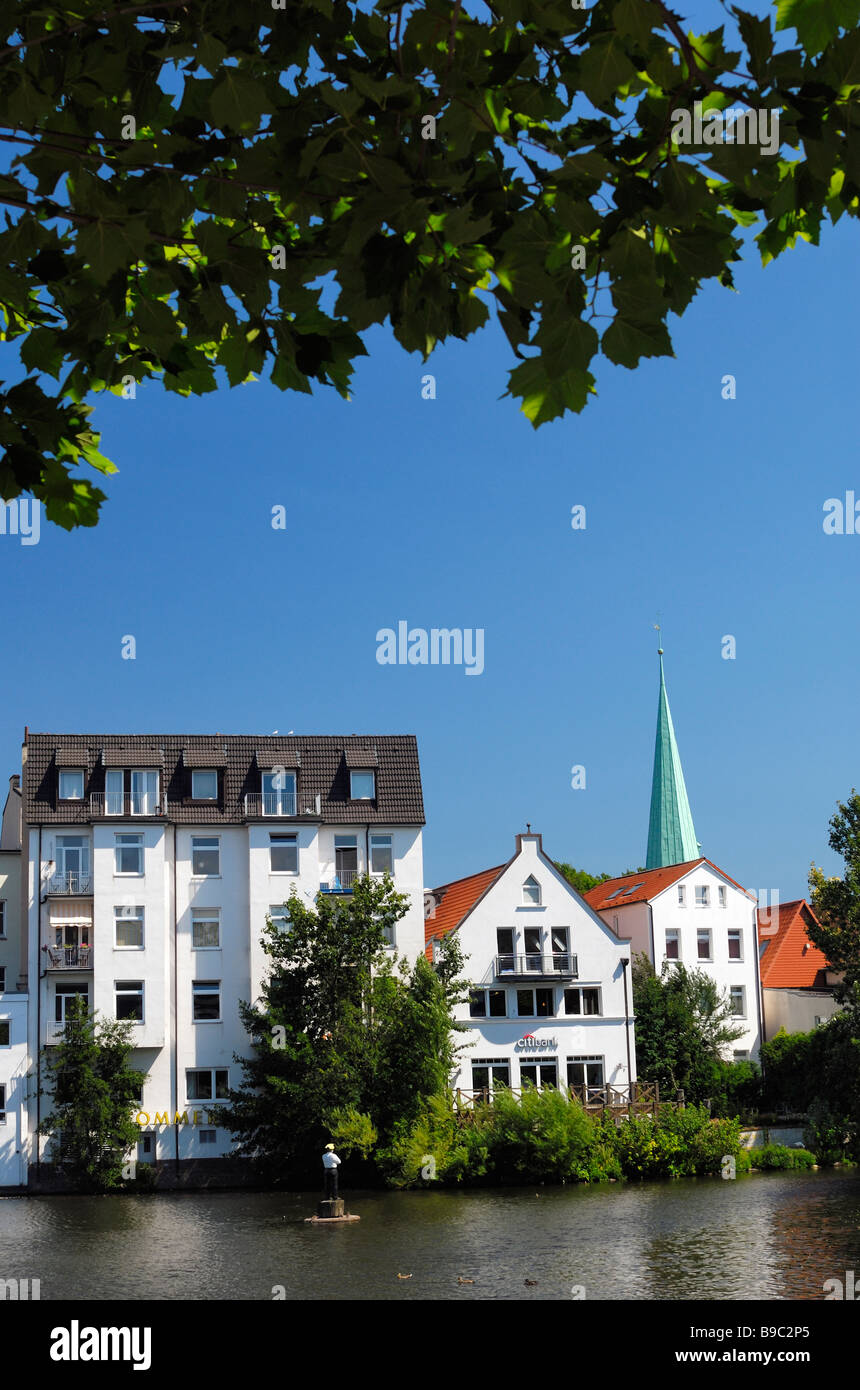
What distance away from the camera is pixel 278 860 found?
150ft

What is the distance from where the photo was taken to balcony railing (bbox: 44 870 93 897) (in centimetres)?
4359

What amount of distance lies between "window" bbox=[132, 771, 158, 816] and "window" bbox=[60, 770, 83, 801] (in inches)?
65.2

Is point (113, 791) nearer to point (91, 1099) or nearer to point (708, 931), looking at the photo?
point (91, 1099)

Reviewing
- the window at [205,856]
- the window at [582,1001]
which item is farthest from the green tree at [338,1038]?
the window at [582,1001]

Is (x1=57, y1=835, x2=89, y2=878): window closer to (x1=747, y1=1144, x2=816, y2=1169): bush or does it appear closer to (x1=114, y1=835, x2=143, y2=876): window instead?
(x1=114, y1=835, x2=143, y2=876): window

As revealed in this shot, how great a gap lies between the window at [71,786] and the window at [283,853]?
6133mm

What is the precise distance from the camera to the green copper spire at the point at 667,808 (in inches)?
3487

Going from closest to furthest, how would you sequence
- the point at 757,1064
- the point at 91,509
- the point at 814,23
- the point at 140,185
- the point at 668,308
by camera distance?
the point at 814,23
the point at 668,308
the point at 140,185
the point at 91,509
the point at 757,1064

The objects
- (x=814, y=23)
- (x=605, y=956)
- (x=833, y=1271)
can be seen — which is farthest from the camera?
(x=605, y=956)

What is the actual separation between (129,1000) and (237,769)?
8.05 m

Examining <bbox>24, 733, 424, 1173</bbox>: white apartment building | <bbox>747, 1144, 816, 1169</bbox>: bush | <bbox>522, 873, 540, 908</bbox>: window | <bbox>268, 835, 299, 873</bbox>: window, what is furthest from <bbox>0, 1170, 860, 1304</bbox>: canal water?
<bbox>522, 873, 540, 908</bbox>: window
